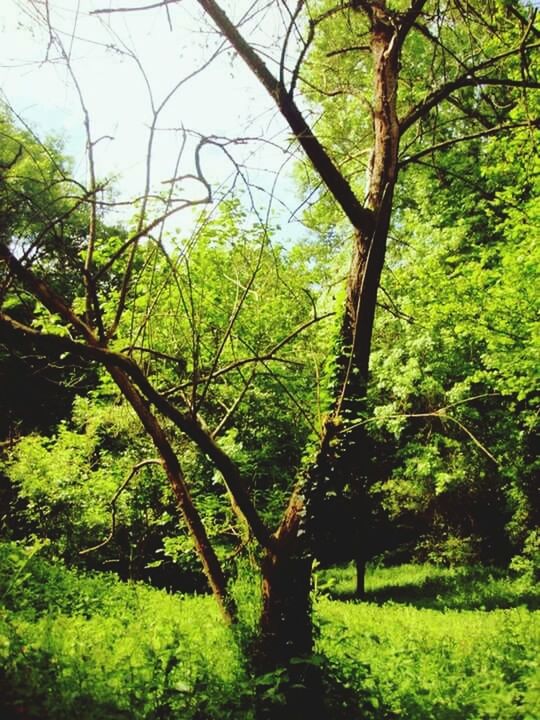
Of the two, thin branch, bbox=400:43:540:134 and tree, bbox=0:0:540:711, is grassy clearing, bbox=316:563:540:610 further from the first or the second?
thin branch, bbox=400:43:540:134

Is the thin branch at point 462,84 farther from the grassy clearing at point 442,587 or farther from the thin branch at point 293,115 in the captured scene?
the grassy clearing at point 442,587

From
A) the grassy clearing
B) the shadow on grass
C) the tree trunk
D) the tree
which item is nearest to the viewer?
the tree

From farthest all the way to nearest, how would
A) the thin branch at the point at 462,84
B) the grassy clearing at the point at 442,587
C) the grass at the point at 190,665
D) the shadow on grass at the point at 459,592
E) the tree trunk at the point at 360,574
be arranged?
the tree trunk at the point at 360,574
the grassy clearing at the point at 442,587
the shadow on grass at the point at 459,592
the thin branch at the point at 462,84
the grass at the point at 190,665

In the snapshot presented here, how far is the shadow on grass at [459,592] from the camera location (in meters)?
11.6

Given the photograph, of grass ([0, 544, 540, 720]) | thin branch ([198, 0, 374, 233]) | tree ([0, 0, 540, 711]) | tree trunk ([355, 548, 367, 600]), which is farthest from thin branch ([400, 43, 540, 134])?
tree trunk ([355, 548, 367, 600])

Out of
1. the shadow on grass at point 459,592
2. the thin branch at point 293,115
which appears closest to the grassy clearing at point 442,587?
the shadow on grass at point 459,592

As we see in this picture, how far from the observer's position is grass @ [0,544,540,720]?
2.79 m

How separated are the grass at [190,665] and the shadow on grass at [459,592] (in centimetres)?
523

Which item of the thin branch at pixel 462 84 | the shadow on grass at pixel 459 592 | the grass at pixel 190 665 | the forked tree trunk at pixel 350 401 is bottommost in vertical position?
the shadow on grass at pixel 459 592

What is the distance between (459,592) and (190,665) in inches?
449

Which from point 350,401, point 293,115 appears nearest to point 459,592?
point 350,401

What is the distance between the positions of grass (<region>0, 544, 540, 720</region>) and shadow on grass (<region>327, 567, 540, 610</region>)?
523 cm

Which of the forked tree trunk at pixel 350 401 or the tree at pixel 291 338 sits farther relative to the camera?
the forked tree trunk at pixel 350 401

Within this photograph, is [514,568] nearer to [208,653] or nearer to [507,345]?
[507,345]
